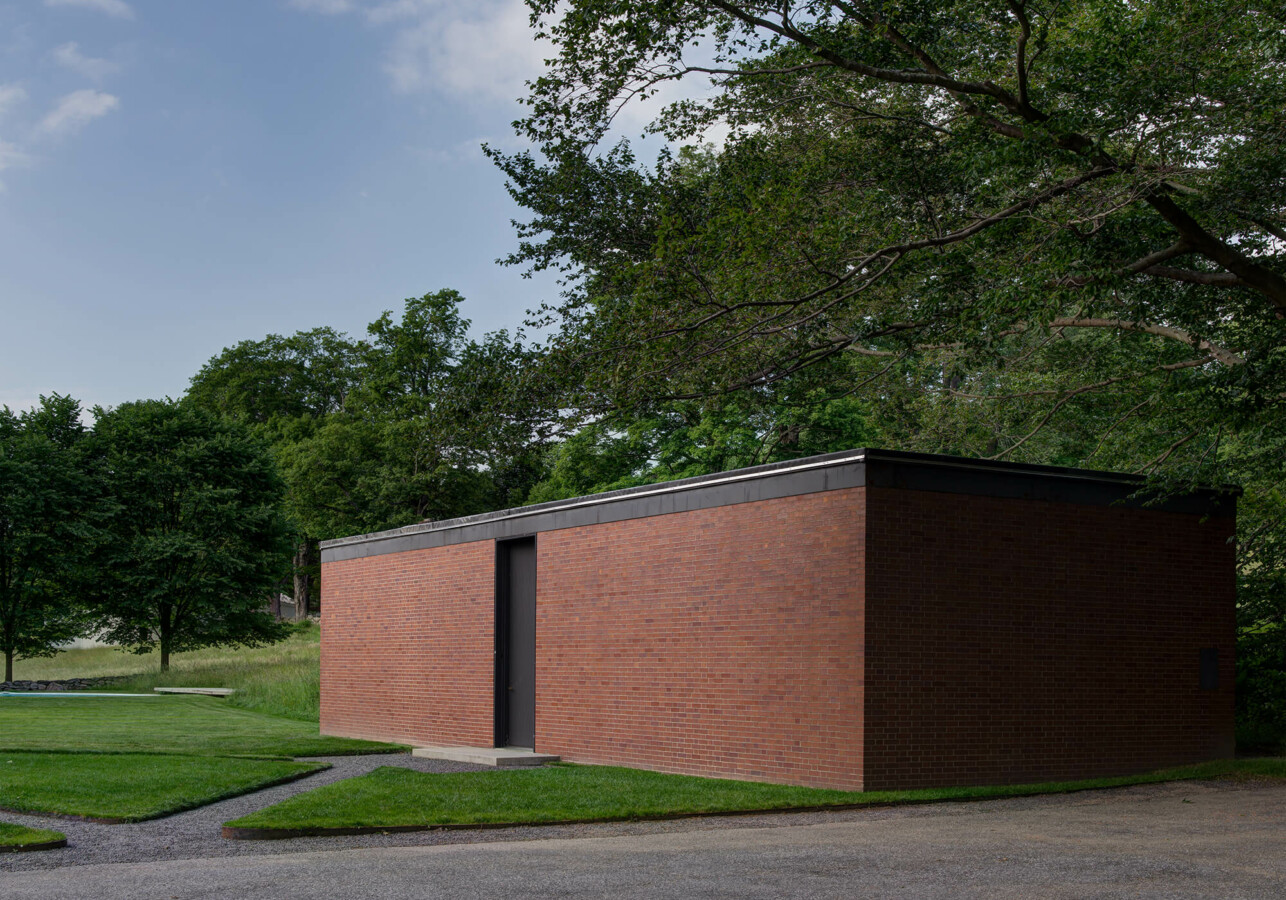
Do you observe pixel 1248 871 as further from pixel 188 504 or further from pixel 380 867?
pixel 188 504

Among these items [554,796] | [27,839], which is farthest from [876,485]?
[27,839]

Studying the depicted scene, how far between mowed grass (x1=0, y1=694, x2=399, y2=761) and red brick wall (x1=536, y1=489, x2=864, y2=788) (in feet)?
13.1

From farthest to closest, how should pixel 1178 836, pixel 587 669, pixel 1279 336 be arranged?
pixel 587 669 < pixel 1279 336 < pixel 1178 836

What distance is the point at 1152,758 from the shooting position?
49.5ft

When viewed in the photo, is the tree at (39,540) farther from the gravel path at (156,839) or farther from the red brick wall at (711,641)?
the gravel path at (156,839)

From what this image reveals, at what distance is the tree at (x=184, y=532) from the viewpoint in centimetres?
4481

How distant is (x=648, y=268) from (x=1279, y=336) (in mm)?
7569

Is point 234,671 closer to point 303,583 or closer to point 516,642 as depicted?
point 303,583

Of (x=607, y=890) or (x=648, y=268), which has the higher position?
(x=648, y=268)

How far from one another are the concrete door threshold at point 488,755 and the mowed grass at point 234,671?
11.2m

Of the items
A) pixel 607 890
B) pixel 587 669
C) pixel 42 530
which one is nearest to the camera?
pixel 607 890

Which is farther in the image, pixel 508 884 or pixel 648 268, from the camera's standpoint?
pixel 648 268

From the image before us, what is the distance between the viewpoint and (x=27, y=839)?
31.9 ft

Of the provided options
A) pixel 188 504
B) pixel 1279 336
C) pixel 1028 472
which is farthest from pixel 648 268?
pixel 188 504
